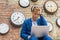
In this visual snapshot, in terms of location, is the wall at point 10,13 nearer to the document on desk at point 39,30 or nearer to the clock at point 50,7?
the clock at point 50,7

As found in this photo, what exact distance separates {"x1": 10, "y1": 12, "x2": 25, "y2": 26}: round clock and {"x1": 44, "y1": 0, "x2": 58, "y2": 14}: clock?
1.78 feet

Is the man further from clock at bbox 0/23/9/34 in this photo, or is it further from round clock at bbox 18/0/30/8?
round clock at bbox 18/0/30/8

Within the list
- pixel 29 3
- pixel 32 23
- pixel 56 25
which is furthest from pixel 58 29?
pixel 32 23

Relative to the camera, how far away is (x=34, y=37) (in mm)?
2764

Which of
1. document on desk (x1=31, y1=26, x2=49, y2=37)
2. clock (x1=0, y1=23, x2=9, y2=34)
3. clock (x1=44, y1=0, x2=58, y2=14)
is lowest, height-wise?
clock (x1=0, y1=23, x2=9, y2=34)

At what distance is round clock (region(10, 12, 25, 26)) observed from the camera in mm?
4672

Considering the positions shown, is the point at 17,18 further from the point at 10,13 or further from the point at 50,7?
the point at 50,7

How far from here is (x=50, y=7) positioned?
488cm

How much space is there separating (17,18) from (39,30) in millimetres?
1943

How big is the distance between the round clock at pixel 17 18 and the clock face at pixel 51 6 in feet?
1.84

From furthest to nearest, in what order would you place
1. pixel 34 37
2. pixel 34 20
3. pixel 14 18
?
pixel 14 18 → pixel 34 20 → pixel 34 37

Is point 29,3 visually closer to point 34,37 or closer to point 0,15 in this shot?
point 0,15

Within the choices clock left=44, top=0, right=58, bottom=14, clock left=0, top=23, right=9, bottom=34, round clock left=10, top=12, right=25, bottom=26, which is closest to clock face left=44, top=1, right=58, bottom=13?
clock left=44, top=0, right=58, bottom=14

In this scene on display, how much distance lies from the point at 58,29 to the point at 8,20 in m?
1.08
